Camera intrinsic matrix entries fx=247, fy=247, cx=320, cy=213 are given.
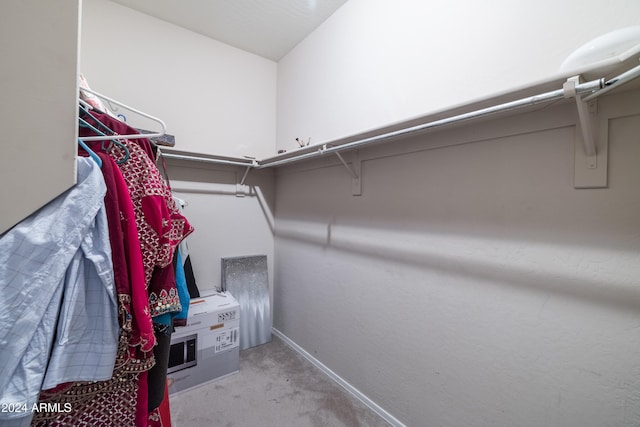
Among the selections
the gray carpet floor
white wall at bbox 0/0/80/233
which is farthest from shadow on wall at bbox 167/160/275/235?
white wall at bbox 0/0/80/233

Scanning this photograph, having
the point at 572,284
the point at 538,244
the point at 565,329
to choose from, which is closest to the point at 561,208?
the point at 538,244

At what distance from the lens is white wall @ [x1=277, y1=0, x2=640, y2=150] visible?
94 centimetres

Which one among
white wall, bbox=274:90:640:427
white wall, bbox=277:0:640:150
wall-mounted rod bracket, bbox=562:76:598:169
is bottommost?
white wall, bbox=274:90:640:427

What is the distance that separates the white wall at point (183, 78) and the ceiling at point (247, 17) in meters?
0.10

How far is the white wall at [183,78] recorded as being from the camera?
1.84m

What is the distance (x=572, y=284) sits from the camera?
91cm

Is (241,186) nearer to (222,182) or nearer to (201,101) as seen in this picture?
(222,182)

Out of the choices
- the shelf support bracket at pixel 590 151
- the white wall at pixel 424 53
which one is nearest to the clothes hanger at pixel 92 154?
the white wall at pixel 424 53

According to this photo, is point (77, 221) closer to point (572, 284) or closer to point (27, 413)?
point (27, 413)

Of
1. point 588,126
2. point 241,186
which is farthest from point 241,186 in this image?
point 588,126

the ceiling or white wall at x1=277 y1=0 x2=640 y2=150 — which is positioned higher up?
the ceiling

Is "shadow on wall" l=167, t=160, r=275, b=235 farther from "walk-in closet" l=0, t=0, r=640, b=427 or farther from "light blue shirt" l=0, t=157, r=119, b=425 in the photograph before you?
"light blue shirt" l=0, t=157, r=119, b=425

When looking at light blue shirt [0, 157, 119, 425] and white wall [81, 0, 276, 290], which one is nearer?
light blue shirt [0, 157, 119, 425]

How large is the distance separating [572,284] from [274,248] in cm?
228
